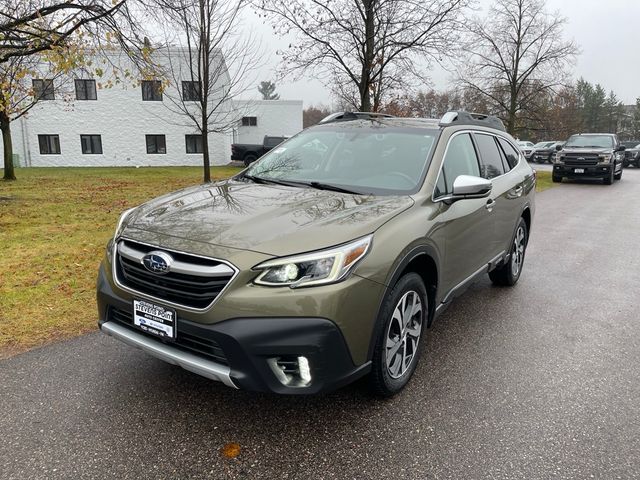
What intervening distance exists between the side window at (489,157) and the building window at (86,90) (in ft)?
95.8

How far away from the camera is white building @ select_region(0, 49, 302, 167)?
28.1 meters

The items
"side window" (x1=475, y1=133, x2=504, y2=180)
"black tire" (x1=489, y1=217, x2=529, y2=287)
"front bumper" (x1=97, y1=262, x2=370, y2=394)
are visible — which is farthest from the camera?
"black tire" (x1=489, y1=217, x2=529, y2=287)

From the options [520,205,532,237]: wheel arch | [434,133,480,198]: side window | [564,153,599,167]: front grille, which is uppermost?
[434,133,480,198]: side window

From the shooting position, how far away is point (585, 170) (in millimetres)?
18547

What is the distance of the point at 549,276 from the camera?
596cm

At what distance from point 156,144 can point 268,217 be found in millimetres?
29408

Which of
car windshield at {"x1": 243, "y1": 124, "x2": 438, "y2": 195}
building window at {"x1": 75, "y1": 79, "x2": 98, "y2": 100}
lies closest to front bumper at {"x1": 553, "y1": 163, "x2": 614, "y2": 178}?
car windshield at {"x1": 243, "y1": 124, "x2": 438, "y2": 195}

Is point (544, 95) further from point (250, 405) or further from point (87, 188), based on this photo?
point (250, 405)

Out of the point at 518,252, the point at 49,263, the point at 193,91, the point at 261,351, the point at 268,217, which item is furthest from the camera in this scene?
the point at 193,91

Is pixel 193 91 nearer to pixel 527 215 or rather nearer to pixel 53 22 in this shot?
pixel 53 22

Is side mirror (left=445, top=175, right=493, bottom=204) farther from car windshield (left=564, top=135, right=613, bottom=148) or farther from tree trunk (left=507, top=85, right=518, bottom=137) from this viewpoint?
car windshield (left=564, top=135, right=613, bottom=148)

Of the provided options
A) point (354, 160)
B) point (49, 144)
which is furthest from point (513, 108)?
point (49, 144)

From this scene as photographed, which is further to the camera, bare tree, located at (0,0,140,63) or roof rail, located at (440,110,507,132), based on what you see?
bare tree, located at (0,0,140,63)

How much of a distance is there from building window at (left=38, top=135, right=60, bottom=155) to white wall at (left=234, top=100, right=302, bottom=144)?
37.0ft
